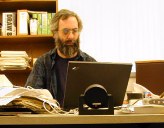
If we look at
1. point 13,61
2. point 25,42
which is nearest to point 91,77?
point 13,61

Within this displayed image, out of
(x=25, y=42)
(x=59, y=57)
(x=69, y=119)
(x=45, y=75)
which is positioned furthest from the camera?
(x=25, y=42)

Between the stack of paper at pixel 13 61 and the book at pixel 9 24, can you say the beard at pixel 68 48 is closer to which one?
the stack of paper at pixel 13 61

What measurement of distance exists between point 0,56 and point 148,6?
1747mm

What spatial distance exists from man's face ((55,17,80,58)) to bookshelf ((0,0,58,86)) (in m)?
0.47

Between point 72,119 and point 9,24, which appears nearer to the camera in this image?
point 72,119

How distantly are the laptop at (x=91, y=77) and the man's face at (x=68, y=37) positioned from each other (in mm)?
1339

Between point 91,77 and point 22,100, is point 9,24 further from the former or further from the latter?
point 22,100

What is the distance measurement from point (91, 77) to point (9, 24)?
2.04 m

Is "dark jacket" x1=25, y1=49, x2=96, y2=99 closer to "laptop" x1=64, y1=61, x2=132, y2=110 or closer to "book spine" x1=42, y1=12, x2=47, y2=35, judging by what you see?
"book spine" x1=42, y1=12, x2=47, y2=35

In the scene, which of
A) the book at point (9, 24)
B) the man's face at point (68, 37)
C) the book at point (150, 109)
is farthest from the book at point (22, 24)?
the book at point (150, 109)

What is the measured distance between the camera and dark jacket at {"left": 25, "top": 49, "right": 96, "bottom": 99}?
256cm

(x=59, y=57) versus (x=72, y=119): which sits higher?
(x=59, y=57)

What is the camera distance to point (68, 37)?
9.02 feet

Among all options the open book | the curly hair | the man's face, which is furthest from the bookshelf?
the open book
